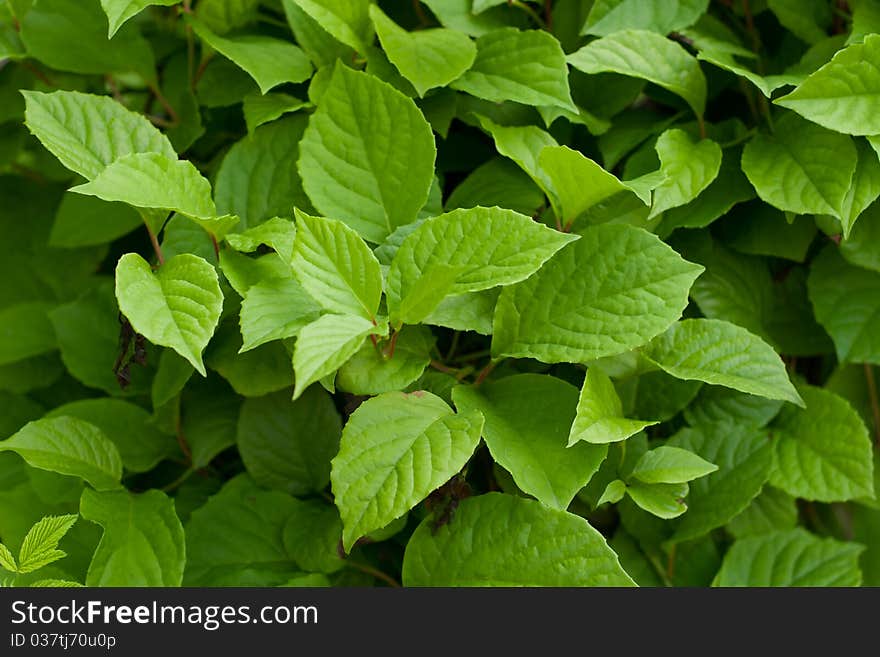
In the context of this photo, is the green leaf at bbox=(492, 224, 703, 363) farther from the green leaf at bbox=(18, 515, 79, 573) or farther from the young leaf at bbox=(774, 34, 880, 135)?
the green leaf at bbox=(18, 515, 79, 573)

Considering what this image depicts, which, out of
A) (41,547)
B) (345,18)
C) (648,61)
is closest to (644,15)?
(648,61)

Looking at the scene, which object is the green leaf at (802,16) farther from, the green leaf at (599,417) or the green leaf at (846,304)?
the green leaf at (599,417)

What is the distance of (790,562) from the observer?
97 cm

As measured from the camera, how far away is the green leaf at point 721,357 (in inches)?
31.7

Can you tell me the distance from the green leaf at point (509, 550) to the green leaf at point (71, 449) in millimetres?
301

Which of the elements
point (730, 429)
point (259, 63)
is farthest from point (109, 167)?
point (730, 429)

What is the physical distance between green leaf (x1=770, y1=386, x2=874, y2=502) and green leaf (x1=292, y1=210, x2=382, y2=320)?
0.49m

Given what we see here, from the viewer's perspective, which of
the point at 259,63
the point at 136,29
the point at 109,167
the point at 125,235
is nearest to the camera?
the point at 109,167

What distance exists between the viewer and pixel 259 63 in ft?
2.91

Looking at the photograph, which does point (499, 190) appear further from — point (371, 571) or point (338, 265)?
point (371, 571)

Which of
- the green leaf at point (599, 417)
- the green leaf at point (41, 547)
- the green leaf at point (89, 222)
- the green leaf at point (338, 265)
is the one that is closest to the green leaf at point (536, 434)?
the green leaf at point (599, 417)

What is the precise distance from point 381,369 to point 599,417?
0.19 metres

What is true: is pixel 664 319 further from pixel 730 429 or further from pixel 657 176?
pixel 730 429
